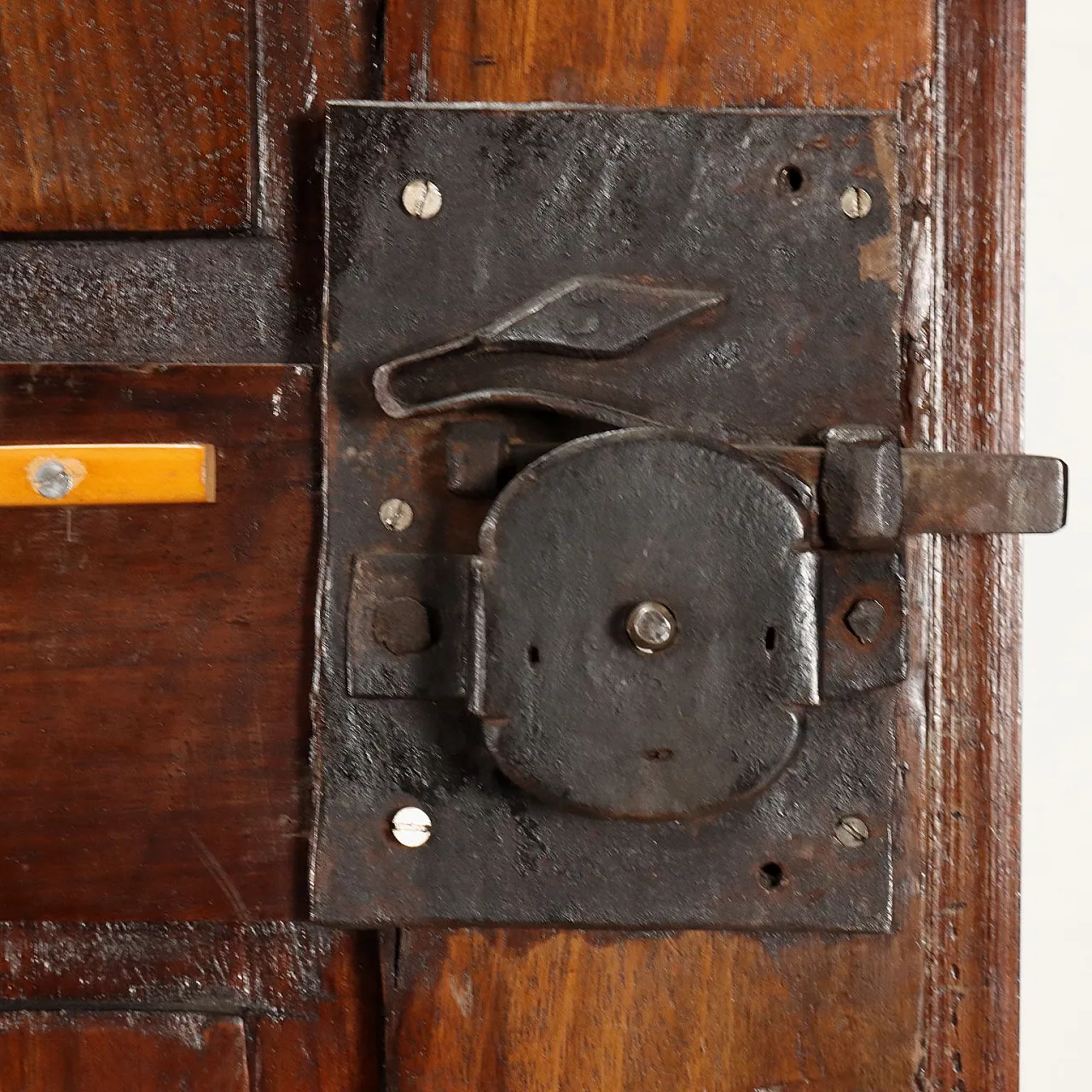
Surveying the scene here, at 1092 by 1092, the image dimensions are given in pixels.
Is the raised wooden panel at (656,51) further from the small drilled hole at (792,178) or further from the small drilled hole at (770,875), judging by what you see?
the small drilled hole at (770,875)

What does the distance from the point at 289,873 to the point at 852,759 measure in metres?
0.27

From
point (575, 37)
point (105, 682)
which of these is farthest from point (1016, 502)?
point (105, 682)

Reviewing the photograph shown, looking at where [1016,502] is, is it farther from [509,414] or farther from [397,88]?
[397,88]

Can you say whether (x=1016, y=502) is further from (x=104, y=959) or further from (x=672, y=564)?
(x=104, y=959)

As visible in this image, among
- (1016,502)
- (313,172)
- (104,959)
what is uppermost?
Result: (313,172)

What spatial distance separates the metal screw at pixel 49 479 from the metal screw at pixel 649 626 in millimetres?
247

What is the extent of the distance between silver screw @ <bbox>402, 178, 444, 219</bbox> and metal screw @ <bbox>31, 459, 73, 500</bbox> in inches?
7.4

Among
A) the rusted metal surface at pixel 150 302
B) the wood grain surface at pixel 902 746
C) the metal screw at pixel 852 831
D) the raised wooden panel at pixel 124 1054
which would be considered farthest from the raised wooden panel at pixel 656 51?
the raised wooden panel at pixel 124 1054

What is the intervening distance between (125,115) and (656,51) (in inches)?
9.7

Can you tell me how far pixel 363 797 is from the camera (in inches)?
18.8

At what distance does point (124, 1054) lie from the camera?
0.50m

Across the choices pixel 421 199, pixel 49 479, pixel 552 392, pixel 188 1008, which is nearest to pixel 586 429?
pixel 552 392

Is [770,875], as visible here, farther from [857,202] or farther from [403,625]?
[857,202]

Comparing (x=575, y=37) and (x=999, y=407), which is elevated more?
(x=575, y=37)
